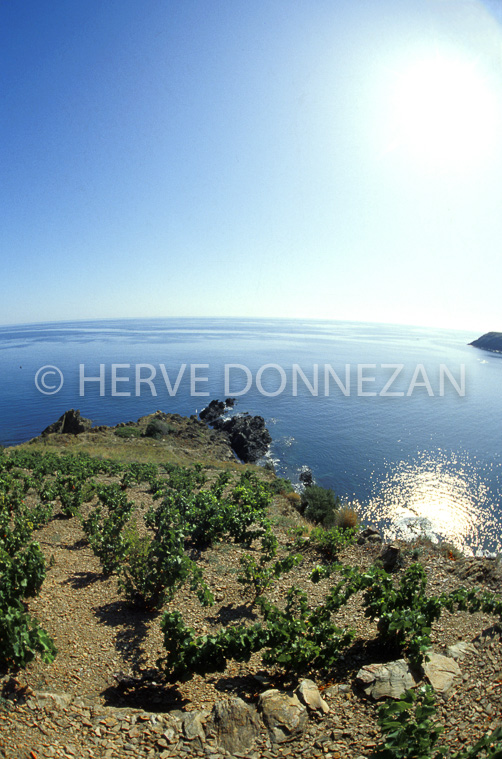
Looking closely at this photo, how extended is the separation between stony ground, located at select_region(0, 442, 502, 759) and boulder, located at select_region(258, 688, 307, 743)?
8cm

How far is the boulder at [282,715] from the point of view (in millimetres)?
3891

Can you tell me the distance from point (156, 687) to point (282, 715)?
6.37ft

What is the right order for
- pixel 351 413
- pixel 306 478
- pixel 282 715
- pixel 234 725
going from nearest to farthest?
pixel 234 725 < pixel 282 715 < pixel 306 478 < pixel 351 413

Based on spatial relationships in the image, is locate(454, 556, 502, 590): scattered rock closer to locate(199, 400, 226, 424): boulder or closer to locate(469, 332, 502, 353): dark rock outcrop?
locate(199, 400, 226, 424): boulder

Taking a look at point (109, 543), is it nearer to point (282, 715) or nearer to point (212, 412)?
point (282, 715)

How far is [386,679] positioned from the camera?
452 cm

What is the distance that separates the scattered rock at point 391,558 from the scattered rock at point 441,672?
3856mm

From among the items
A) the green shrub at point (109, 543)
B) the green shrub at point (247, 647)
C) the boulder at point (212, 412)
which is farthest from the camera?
the boulder at point (212, 412)

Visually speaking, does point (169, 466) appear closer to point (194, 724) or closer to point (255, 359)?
point (194, 724)

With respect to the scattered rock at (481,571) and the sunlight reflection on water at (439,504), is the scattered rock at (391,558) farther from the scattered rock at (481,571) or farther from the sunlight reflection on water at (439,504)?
→ the sunlight reflection on water at (439,504)

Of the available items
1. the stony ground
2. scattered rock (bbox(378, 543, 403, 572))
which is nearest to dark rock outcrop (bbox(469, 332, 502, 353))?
scattered rock (bbox(378, 543, 403, 572))

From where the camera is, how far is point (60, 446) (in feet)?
104

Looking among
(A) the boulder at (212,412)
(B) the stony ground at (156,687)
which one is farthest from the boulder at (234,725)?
(A) the boulder at (212,412)

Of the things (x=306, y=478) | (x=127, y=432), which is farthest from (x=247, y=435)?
(x=127, y=432)
